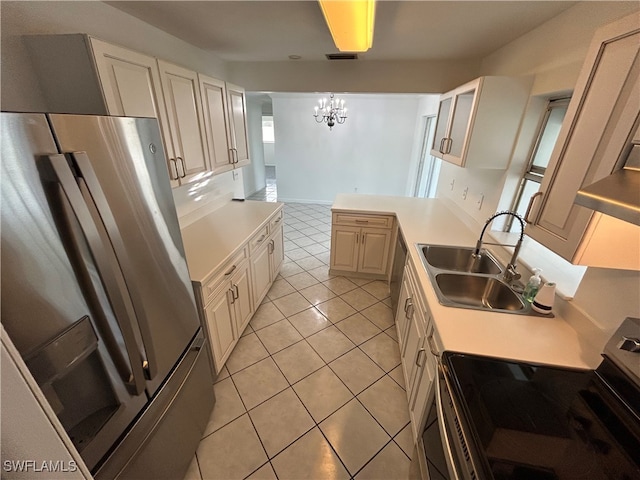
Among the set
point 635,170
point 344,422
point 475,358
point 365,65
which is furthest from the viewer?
point 365,65

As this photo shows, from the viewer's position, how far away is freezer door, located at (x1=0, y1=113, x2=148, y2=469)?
60cm

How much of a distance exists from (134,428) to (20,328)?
0.60 metres

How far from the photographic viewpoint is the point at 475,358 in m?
1.05

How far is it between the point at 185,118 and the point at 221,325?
57.4 inches

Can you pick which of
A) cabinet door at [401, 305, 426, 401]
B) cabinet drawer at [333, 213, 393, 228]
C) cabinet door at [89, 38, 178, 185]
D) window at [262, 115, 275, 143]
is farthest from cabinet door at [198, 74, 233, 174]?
window at [262, 115, 275, 143]

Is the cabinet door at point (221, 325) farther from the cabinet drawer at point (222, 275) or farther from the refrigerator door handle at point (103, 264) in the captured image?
the refrigerator door handle at point (103, 264)

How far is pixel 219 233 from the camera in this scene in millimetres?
2203

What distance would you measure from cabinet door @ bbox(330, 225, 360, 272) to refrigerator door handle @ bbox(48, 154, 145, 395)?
2.26 meters

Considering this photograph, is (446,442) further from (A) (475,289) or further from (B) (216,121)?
(B) (216,121)

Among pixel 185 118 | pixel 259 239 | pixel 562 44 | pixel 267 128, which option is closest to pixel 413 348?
pixel 259 239

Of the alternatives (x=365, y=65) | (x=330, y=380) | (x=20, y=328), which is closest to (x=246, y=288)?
(x=330, y=380)

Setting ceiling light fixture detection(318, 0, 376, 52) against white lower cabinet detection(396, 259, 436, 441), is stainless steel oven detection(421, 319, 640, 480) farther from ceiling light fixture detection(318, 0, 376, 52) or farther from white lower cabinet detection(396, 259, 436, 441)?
ceiling light fixture detection(318, 0, 376, 52)

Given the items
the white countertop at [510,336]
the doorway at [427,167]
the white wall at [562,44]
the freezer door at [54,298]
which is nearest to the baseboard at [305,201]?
the doorway at [427,167]

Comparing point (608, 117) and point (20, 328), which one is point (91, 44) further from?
point (608, 117)
